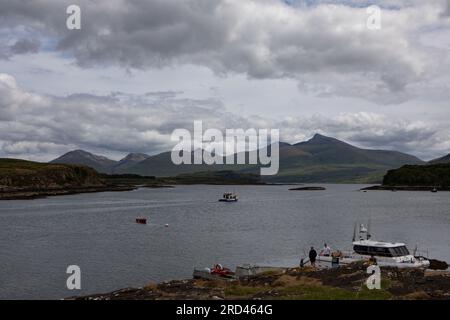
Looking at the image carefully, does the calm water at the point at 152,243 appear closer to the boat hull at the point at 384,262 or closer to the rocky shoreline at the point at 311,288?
the boat hull at the point at 384,262

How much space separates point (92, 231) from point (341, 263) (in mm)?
56042

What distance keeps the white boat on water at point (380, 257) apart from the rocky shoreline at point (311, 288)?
993cm

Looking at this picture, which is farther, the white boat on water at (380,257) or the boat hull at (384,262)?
the white boat on water at (380,257)

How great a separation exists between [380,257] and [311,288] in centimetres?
2329

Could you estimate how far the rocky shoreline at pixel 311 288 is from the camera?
31.9 m

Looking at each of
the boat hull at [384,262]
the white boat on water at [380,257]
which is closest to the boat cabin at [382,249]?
the white boat on water at [380,257]

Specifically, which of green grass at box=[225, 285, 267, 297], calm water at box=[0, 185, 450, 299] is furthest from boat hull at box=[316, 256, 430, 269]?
green grass at box=[225, 285, 267, 297]

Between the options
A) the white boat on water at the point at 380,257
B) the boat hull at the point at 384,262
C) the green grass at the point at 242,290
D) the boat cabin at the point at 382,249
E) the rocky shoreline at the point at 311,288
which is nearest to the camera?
the rocky shoreline at the point at 311,288

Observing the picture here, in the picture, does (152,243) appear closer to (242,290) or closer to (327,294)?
(242,290)

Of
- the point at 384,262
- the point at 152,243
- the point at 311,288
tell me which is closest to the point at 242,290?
the point at 311,288

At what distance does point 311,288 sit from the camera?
34344 mm

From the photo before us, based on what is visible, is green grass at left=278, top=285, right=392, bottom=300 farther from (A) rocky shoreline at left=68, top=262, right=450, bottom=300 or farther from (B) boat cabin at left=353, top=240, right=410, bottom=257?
(B) boat cabin at left=353, top=240, right=410, bottom=257

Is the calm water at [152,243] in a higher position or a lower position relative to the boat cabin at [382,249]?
lower
